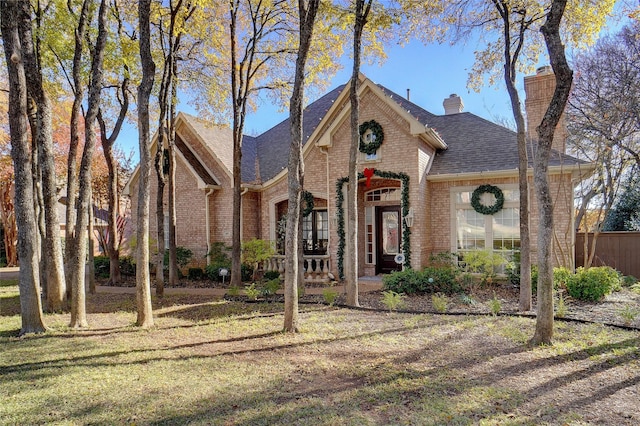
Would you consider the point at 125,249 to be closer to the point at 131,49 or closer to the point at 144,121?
the point at 131,49

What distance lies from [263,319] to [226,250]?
6.97 metres

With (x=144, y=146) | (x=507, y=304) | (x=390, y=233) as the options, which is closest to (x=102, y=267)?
(x=144, y=146)

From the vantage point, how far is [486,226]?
1156cm

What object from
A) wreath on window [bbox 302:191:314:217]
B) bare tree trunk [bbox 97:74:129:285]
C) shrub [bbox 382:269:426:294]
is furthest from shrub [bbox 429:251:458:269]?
bare tree trunk [bbox 97:74:129:285]

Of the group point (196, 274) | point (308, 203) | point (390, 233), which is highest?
point (308, 203)

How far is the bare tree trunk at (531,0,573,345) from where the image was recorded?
540 cm

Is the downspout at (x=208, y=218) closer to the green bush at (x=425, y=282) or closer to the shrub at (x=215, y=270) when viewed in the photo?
the shrub at (x=215, y=270)

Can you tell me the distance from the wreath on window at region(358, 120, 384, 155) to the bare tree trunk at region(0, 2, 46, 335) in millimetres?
8411

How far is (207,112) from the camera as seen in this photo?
13.4 metres

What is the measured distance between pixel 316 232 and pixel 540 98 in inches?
324

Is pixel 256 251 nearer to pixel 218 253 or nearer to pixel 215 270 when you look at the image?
pixel 215 270

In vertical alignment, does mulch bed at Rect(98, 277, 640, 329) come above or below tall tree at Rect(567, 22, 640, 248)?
below

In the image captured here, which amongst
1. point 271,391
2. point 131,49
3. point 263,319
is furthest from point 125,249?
point 271,391

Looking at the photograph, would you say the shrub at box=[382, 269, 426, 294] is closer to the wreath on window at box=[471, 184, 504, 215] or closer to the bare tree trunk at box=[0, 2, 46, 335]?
the wreath on window at box=[471, 184, 504, 215]
